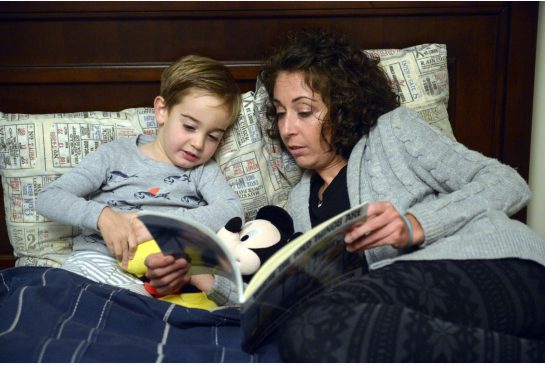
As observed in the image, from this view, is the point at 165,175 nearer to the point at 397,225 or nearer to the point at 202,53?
the point at 202,53

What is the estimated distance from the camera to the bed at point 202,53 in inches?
62.6

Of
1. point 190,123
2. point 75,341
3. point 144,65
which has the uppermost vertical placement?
point 144,65

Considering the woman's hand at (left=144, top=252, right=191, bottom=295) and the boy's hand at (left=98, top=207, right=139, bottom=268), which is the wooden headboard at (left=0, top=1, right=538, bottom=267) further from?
the woman's hand at (left=144, top=252, right=191, bottom=295)

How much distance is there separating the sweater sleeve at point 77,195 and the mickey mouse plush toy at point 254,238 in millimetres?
328

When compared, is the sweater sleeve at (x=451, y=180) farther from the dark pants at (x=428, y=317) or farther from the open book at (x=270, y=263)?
the open book at (x=270, y=263)

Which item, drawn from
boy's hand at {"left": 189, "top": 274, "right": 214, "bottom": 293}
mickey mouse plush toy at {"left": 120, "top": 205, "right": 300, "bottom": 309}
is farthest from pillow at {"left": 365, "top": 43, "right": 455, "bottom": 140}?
boy's hand at {"left": 189, "top": 274, "right": 214, "bottom": 293}

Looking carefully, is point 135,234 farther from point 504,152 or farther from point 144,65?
point 504,152

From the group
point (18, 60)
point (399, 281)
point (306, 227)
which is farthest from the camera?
point (18, 60)

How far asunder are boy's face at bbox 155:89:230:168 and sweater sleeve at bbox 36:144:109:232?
0.60 ft

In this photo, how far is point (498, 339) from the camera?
994mm

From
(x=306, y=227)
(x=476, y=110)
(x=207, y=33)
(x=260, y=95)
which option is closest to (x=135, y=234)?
(x=306, y=227)

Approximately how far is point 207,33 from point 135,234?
0.71 metres

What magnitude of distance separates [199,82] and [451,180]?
0.66m

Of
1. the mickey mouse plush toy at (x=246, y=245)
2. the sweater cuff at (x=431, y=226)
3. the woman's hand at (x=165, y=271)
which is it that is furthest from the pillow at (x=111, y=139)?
the sweater cuff at (x=431, y=226)
